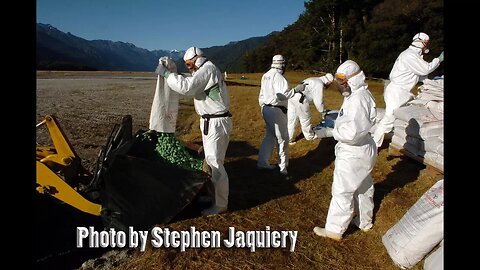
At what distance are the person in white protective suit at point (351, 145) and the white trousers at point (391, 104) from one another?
2.80 m

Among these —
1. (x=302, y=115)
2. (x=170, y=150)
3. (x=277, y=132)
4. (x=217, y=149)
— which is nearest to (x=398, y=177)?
(x=277, y=132)

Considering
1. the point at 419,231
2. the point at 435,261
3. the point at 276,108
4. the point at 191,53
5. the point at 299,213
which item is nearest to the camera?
the point at 435,261

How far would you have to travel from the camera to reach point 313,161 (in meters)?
7.64

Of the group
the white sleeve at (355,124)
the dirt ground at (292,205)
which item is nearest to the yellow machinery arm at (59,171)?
the dirt ground at (292,205)

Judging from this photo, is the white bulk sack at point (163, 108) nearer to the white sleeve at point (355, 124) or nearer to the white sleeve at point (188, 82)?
the white sleeve at point (188, 82)

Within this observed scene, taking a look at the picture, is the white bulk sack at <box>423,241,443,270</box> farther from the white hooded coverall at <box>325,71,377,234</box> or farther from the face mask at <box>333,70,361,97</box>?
the face mask at <box>333,70,361,97</box>

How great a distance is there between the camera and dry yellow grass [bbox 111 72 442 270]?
3.87m

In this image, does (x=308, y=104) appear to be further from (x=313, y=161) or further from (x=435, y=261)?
(x=435, y=261)

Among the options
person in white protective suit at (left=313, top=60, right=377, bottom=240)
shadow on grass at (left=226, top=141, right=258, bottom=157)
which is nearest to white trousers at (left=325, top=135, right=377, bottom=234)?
person in white protective suit at (left=313, top=60, right=377, bottom=240)

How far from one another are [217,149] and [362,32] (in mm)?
30322

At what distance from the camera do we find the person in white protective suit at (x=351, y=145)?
392cm

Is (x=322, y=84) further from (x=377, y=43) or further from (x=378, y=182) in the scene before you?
(x=377, y=43)

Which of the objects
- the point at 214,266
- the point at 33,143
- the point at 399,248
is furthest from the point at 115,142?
the point at 399,248

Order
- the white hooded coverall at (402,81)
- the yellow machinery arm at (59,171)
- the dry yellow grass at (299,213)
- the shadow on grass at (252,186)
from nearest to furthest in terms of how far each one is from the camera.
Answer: the dry yellow grass at (299,213) → the yellow machinery arm at (59,171) → the shadow on grass at (252,186) → the white hooded coverall at (402,81)
